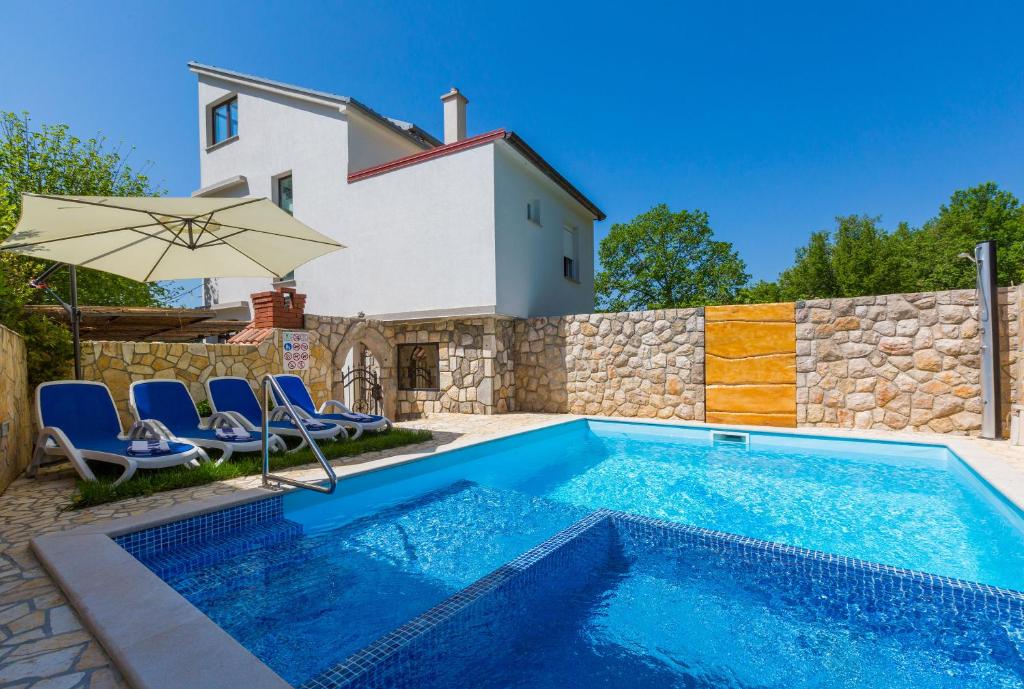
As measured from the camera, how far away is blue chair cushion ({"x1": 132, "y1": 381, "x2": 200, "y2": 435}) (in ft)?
21.9

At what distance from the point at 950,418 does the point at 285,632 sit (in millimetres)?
10731

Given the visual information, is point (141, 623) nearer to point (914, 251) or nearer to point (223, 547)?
point (223, 547)

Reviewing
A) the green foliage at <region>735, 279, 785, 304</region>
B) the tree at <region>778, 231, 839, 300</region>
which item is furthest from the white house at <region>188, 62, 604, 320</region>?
the green foliage at <region>735, 279, 785, 304</region>

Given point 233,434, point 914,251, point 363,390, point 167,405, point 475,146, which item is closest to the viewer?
point 233,434

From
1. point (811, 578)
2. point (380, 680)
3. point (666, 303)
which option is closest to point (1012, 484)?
point (811, 578)

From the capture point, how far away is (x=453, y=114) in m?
13.7

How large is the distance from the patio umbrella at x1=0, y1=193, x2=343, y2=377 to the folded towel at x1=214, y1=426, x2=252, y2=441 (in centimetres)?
215

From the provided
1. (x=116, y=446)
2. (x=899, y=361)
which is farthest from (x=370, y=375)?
(x=899, y=361)

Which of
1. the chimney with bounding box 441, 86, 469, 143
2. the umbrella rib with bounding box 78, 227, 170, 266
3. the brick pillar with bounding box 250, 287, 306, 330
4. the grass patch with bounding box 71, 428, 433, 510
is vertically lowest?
the grass patch with bounding box 71, 428, 433, 510

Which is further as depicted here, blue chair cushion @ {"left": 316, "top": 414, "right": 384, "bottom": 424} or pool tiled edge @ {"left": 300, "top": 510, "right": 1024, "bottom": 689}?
blue chair cushion @ {"left": 316, "top": 414, "right": 384, "bottom": 424}

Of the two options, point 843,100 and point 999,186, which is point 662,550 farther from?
point 999,186

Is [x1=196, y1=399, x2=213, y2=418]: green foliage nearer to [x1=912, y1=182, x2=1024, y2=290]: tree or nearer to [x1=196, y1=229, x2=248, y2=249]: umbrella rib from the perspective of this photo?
[x1=196, y1=229, x2=248, y2=249]: umbrella rib

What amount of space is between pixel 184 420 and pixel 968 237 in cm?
3801

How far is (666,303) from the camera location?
105ft
